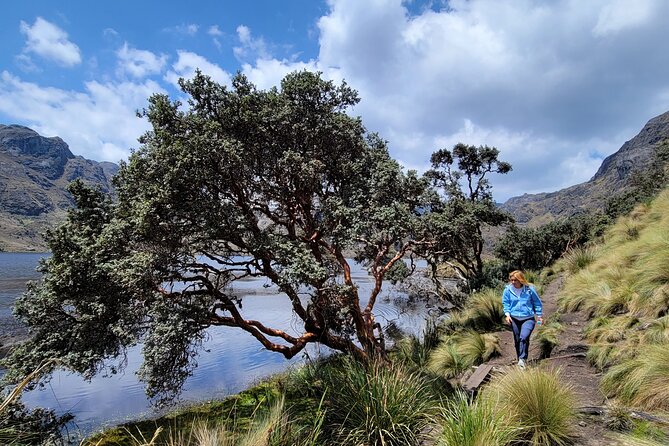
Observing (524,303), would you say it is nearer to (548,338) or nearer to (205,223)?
(548,338)

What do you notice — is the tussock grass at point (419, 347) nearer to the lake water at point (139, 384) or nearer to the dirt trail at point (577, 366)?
the lake water at point (139, 384)

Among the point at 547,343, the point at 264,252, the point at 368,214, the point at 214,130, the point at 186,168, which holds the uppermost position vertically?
the point at 214,130

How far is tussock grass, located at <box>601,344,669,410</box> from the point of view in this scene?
5.09 metres

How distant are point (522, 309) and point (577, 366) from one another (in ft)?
5.71

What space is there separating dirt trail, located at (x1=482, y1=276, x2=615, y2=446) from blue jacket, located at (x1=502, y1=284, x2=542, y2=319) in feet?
3.85

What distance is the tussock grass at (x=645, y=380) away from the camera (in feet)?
16.7

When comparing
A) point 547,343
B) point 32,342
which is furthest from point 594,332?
point 32,342

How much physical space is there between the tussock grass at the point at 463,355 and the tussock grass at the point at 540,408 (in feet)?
21.1

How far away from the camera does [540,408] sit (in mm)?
4898

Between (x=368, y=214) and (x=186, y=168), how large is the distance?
16.0 ft

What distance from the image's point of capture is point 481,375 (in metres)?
8.00

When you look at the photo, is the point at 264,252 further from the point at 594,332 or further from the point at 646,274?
the point at 646,274

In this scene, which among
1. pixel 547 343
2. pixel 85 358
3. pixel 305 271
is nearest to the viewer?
pixel 85 358

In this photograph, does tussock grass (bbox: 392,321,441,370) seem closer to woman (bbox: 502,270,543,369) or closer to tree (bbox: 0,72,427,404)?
tree (bbox: 0,72,427,404)
